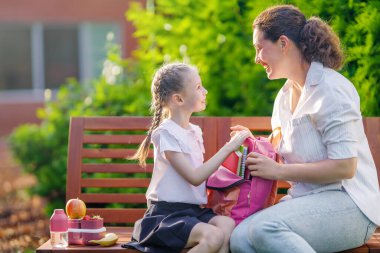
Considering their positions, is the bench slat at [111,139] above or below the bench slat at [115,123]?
below

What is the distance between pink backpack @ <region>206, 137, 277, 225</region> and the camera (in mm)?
4262

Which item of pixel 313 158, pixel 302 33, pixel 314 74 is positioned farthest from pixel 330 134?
pixel 302 33

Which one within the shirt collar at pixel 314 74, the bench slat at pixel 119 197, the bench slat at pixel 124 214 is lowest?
the bench slat at pixel 124 214

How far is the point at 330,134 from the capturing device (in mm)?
4035

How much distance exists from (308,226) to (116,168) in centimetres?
139

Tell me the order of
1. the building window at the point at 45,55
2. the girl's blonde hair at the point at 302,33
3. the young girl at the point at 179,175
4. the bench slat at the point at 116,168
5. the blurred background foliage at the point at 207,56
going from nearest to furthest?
1. the young girl at the point at 179,175
2. the girl's blonde hair at the point at 302,33
3. the bench slat at the point at 116,168
4. the blurred background foliage at the point at 207,56
5. the building window at the point at 45,55

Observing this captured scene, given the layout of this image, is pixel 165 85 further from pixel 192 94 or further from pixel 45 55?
pixel 45 55

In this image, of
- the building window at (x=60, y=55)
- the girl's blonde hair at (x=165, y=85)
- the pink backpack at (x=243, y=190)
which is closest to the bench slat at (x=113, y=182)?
the girl's blonde hair at (x=165, y=85)

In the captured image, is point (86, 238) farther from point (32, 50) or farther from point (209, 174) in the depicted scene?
point (32, 50)

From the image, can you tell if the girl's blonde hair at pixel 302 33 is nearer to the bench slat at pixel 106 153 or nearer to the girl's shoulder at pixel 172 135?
the girl's shoulder at pixel 172 135

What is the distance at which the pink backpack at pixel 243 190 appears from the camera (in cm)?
426

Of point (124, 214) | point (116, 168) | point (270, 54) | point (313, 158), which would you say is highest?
point (270, 54)

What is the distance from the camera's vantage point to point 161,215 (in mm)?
4270

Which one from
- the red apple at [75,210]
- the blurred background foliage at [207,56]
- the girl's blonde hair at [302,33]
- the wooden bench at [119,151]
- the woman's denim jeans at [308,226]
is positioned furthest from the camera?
the blurred background foliage at [207,56]
